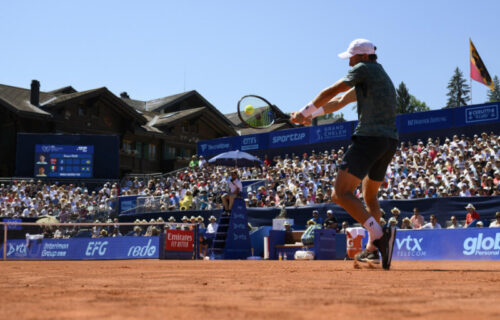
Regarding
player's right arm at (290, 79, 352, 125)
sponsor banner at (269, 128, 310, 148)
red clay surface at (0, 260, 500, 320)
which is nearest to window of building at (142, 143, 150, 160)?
sponsor banner at (269, 128, 310, 148)

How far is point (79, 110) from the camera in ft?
145

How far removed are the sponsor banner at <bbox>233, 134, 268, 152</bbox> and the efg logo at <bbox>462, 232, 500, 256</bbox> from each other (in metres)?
20.4

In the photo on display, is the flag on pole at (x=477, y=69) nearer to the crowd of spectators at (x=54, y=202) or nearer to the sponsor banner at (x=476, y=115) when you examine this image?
the sponsor banner at (x=476, y=115)

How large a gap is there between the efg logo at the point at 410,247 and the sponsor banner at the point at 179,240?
20.4 ft

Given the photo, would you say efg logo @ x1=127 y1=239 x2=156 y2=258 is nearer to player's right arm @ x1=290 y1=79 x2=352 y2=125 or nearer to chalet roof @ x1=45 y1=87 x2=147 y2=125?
player's right arm @ x1=290 y1=79 x2=352 y2=125

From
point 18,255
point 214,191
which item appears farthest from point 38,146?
point 18,255

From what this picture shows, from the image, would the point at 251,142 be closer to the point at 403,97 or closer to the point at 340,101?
the point at 340,101

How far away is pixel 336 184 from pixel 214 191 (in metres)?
21.2

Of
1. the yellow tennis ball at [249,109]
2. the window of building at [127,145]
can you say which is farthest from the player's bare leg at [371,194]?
the window of building at [127,145]

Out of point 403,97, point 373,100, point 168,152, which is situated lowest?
point 373,100

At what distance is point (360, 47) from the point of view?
6480 mm

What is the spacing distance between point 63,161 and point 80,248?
1679 centimetres

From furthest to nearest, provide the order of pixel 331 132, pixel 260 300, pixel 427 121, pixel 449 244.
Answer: pixel 331 132 → pixel 427 121 → pixel 449 244 → pixel 260 300

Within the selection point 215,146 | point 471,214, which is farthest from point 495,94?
point 471,214
